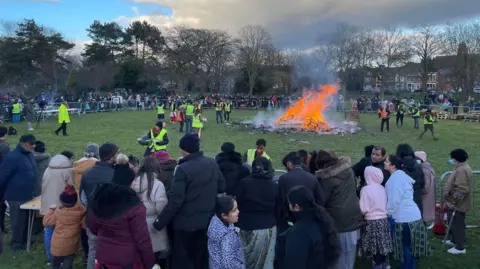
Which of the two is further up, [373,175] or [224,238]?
[373,175]

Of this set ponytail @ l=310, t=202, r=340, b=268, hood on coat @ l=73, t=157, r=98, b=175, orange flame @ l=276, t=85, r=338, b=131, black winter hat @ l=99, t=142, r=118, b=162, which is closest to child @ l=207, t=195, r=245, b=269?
ponytail @ l=310, t=202, r=340, b=268

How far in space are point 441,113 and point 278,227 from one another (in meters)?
32.2

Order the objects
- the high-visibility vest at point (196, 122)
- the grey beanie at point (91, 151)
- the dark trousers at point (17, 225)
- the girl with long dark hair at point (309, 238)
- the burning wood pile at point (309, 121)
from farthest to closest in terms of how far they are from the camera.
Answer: the burning wood pile at point (309, 121) → the high-visibility vest at point (196, 122) → the dark trousers at point (17, 225) → the grey beanie at point (91, 151) → the girl with long dark hair at point (309, 238)

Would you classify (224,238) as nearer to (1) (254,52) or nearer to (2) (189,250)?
(2) (189,250)

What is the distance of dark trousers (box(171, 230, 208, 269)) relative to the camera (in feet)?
15.0

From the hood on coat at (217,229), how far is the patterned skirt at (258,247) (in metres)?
0.85

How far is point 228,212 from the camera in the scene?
386 centimetres

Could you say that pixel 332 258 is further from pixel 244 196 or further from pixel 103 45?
pixel 103 45

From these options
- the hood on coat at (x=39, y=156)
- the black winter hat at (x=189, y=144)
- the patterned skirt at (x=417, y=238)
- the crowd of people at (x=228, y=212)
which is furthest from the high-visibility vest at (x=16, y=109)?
the patterned skirt at (x=417, y=238)

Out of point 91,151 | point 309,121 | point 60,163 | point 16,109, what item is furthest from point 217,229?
point 16,109

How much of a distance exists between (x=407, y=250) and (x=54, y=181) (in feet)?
16.2

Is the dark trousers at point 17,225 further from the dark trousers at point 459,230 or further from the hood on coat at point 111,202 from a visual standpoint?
the dark trousers at point 459,230

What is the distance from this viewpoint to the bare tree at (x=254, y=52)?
53.0 meters

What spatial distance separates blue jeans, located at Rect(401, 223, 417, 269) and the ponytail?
2.05 metres
